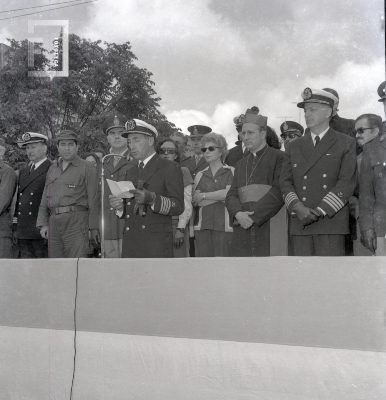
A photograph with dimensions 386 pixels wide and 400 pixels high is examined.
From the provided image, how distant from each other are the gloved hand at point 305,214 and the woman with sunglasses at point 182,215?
6.01ft

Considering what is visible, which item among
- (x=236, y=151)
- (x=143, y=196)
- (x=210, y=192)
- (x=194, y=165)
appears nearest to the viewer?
(x=143, y=196)

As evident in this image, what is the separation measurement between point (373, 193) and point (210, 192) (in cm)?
202

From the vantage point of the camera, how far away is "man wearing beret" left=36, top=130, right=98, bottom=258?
6.63m

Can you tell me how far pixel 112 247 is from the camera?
6.63 m

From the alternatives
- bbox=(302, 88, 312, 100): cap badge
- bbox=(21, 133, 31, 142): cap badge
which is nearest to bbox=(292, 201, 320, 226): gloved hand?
bbox=(302, 88, 312, 100): cap badge

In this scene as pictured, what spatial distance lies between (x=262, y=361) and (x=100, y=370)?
46.2 inches

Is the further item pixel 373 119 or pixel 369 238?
pixel 373 119

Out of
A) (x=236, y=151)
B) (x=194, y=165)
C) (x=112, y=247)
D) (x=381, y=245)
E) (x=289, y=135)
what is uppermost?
(x=289, y=135)

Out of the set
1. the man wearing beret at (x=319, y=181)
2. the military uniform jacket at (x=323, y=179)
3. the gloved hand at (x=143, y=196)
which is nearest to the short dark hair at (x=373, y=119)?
the man wearing beret at (x=319, y=181)

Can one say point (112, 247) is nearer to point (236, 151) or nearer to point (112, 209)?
point (112, 209)

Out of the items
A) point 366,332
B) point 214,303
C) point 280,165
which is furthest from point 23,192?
point 366,332

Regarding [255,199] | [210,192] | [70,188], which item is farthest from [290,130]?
[70,188]

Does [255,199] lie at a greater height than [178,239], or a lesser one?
greater

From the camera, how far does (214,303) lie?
4.24 m
